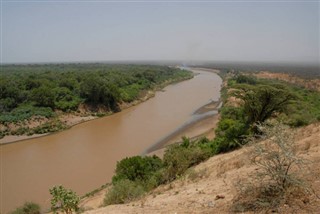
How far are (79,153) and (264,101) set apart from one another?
1445 centimetres

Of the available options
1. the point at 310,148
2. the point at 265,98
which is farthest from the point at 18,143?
the point at 310,148

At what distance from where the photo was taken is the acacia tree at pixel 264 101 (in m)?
17.1

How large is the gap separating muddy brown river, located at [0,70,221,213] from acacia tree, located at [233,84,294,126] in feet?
30.9

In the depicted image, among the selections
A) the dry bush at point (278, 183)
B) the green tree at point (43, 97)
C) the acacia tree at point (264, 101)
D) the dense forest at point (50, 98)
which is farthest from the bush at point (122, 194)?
the green tree at point (43, 97)

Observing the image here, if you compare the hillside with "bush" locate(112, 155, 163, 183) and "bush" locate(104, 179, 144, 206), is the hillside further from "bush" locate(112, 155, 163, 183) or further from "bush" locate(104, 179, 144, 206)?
"bush" locate(112, 155, 163, 183)

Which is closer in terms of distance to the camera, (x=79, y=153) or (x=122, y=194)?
(x=122, y=194)

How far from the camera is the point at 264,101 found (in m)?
17.6

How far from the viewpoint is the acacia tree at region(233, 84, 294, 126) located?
17.1 meters

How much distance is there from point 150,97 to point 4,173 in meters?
33.1

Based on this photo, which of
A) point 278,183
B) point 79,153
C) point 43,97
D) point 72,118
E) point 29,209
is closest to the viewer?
point 278,183

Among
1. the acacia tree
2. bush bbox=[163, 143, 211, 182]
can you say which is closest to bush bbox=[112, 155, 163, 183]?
bush bbox=[163, 143, 211, 182]

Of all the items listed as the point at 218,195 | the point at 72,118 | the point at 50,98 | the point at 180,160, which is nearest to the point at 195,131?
the point at 72,118

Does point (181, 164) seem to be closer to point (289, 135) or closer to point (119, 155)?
point (289, 135)

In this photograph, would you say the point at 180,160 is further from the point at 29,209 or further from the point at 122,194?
the point at 29,209
